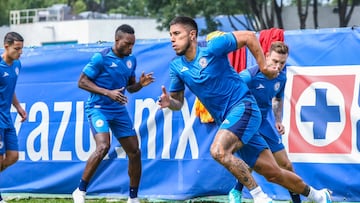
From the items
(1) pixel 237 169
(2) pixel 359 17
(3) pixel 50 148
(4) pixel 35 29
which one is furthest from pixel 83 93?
(4) pixel 35 29

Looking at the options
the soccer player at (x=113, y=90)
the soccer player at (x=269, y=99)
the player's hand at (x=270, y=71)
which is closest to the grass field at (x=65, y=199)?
the soccer player at (x=113, y=90)

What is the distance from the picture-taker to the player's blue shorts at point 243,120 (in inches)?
326

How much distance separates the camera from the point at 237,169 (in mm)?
8164

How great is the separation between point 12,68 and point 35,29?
50609 millimetres

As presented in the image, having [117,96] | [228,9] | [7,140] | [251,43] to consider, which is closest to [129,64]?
[117,96]

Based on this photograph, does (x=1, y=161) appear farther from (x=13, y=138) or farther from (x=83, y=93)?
(x=83, y=93)

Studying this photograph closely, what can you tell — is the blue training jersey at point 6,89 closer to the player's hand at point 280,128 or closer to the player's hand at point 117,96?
the player's hand at point 117,96

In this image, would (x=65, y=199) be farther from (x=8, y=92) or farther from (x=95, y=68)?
(x=95, y=68)

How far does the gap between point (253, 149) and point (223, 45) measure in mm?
1131

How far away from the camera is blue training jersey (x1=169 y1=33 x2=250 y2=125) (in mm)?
8297

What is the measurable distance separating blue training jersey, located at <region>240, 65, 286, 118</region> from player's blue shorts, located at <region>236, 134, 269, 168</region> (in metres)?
0.85

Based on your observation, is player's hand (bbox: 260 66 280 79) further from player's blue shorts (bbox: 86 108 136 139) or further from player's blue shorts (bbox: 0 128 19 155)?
player's blue shorts (bbox: 0 128 19 155)

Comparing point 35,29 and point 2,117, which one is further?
point 35,29

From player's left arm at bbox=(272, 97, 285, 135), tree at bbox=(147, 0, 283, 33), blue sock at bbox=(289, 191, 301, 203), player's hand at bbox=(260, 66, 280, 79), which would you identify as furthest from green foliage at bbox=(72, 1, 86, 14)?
player's hand at bbox=(260, 66, 280, 79)
